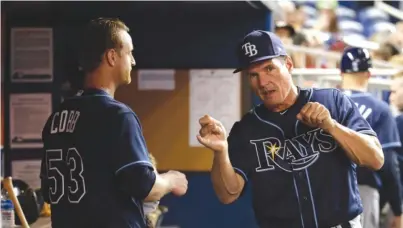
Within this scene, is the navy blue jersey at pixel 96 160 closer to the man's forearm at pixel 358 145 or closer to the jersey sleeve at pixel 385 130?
the man's forearm at pixel 358 145

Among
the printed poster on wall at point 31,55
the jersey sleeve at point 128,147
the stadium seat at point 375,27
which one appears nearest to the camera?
the jersey sleeve at point 128,147

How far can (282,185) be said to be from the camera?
10.9 feet

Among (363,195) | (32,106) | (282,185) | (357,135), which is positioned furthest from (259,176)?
(32,106)

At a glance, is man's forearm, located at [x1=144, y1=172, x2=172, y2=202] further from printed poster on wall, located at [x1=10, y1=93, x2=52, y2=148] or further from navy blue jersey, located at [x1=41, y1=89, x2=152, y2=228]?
printed poster on wall, located at [x1=10, y1=93, x2=52, y2=148]

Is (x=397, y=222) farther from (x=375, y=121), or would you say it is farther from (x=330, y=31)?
(x=330, y=31)

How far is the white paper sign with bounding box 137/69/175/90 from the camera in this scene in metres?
5.27

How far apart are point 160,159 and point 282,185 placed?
2.12 metres

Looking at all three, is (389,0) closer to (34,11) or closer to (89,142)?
(34,11)

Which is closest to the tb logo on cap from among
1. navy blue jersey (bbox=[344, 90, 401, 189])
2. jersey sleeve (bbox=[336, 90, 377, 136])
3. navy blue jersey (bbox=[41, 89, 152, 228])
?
jersey sleeve (bbox=[336, 90, 377, 136])

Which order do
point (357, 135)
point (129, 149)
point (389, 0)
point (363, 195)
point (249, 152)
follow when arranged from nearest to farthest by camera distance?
point (129, 149) → point (357, 135) → point (249, 152) → point (363, 195) → point (389, 0)

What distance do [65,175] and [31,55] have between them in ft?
7.56

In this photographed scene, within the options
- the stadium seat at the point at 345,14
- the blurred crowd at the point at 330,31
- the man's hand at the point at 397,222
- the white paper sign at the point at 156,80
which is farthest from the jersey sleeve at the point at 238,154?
the stadium seat at the point at 345,14

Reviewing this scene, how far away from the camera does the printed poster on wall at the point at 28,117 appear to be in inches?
205

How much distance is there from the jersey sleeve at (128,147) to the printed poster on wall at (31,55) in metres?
2.42
